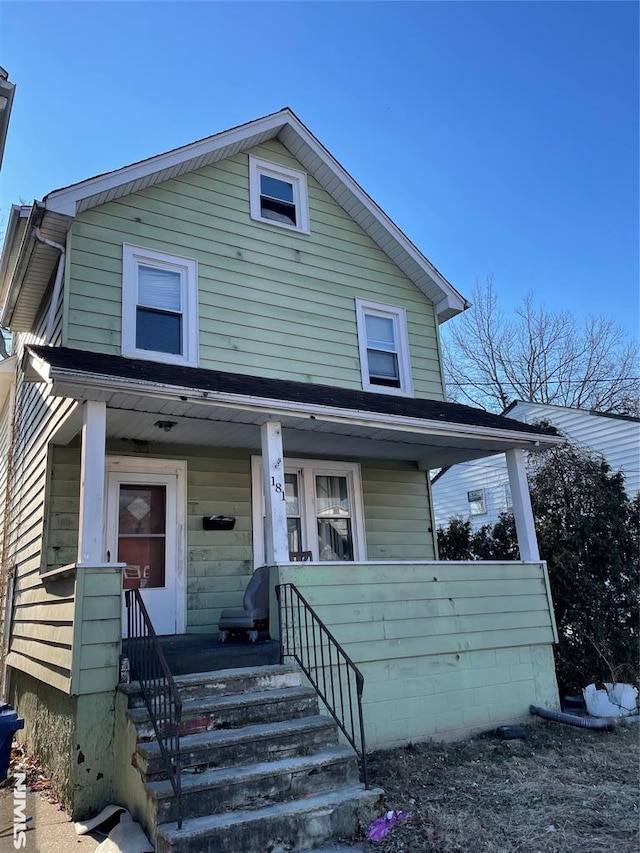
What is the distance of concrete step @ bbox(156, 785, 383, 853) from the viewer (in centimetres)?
356

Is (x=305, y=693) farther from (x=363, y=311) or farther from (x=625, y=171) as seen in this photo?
(x=625, y=171)

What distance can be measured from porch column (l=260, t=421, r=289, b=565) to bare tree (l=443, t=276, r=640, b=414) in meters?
18.5

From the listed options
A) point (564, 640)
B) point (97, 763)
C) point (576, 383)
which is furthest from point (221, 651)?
point (576, 383)

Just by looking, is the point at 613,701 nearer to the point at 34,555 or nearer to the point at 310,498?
the point at 310,498

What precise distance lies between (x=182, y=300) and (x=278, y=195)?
264cm

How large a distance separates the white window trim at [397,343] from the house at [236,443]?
0.04 meters

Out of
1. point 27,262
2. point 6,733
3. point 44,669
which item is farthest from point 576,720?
point 27,262

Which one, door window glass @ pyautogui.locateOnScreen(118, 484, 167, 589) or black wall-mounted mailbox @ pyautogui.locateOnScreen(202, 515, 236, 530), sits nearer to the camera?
door window glass @ pyautogui.locateOnScreen(118, 484, 167, 589)

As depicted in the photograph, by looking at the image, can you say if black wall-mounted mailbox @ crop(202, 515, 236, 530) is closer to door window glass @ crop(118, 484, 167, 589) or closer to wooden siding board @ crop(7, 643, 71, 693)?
door window glass @ crop(118, 484, 167, 589)

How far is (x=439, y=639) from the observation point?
22.4ft

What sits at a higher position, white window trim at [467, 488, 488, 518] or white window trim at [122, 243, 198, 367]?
white window trim at [122, 243, 198, 367]

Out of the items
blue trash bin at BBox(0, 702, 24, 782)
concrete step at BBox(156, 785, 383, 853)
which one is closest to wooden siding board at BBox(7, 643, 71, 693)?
blue trash bin at BBox(0, 702, 24, 782)

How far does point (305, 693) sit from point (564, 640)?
17.2ft

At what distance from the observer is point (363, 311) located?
9.36 m
